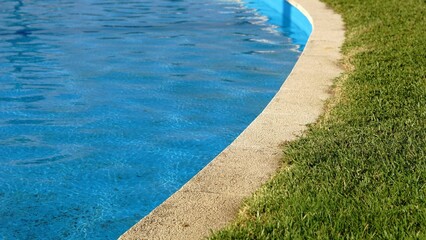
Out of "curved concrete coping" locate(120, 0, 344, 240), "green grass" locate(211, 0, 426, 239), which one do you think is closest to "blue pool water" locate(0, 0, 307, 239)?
"curved concrete coping" locate(120, 0, 344, 240)

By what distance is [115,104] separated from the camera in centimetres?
842

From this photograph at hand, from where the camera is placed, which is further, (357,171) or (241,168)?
(241,168)

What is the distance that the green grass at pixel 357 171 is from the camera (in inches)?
154

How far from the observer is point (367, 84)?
23.0ft

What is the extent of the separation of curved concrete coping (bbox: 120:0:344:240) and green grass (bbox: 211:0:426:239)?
0.42 feet

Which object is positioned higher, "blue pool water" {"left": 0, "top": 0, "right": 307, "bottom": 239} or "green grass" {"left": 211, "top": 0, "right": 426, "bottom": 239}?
"green grass" {"left": 211, "top": 0, "right": 426, "bottom": 239}

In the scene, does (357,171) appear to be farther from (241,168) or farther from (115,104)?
(115,104)

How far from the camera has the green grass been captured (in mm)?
3918

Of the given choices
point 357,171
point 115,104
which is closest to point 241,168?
point 357,171

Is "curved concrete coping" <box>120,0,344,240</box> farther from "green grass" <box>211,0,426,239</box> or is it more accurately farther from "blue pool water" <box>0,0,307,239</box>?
"blue pool water" <box>0,0,307,239</box>

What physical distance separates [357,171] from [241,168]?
777 millimetres

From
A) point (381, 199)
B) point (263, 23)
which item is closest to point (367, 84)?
point (381, 199)

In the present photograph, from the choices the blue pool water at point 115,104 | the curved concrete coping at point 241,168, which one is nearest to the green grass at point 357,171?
the curved concrete coping at point 241,168

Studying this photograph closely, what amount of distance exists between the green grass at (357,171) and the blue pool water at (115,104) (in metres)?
1.34
